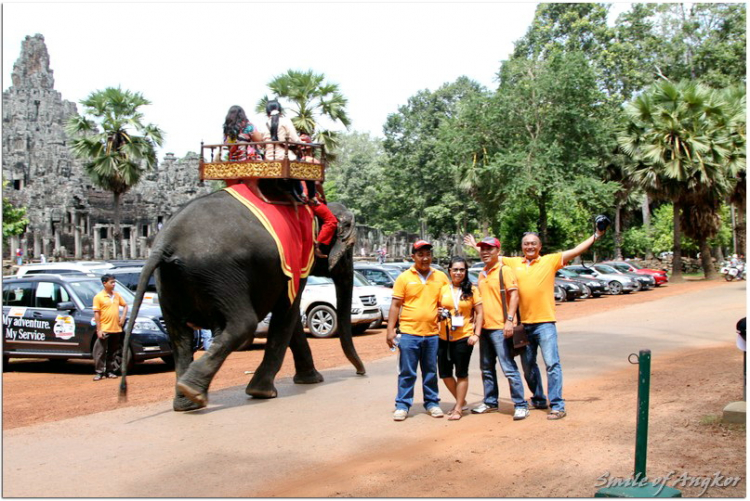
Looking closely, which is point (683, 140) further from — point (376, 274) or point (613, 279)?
point (376, 274)

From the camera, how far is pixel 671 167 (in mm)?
32531

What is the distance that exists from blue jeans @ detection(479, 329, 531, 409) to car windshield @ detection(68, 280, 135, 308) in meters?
7.17

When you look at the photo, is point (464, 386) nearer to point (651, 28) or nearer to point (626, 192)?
point (626, 192)

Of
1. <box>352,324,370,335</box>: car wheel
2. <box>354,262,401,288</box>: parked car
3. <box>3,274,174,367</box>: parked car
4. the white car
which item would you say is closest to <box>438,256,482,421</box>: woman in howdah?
<box>3,274,174,367</box>: parked car

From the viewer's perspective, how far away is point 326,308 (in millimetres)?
17469

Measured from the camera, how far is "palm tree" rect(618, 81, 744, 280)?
3216 cm

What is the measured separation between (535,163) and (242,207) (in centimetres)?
2470

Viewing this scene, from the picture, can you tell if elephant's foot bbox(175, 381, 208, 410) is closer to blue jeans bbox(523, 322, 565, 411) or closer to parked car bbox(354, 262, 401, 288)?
blue jeans bbox(523, 322, 565, 411)

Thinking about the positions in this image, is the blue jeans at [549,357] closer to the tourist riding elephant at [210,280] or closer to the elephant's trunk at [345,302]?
the tourist riding elephant at [210,280]

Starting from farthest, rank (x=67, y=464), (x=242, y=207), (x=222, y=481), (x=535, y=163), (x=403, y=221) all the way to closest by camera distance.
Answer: (x=403, y=221) → (x=535, y=163) → (x=242, y=207) → (x=67, y=464) → (x=222, y=481)

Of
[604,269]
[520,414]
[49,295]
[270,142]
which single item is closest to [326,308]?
[49,295]

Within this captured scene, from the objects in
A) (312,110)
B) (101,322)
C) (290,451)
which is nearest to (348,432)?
(290,451)

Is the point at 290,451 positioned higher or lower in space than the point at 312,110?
lower

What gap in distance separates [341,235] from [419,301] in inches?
116
